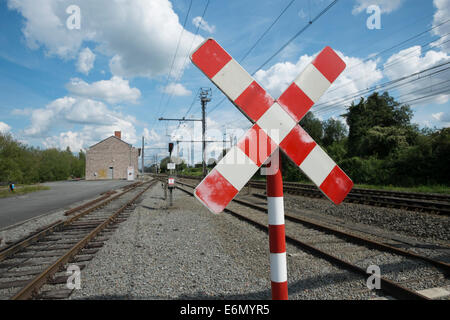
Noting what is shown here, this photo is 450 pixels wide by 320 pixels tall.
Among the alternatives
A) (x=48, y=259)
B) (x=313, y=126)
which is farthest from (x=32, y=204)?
(x=313, y=126)

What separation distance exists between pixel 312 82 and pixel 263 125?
0.44 meters

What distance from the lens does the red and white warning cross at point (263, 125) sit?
1.27m

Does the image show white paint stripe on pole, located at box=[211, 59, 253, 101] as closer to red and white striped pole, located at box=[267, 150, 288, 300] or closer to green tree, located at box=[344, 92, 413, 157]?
red and white striped pole, located at box=[267, 150, 288, 300]

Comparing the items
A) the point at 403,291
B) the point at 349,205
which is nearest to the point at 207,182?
the point at 403,291

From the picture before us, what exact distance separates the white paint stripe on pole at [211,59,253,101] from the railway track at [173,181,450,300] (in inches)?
138

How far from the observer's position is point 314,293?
3.43 metres

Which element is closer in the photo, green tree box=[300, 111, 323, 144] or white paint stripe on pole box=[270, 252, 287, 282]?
white paint stripe on pole box=[270, 252, 287, 282]

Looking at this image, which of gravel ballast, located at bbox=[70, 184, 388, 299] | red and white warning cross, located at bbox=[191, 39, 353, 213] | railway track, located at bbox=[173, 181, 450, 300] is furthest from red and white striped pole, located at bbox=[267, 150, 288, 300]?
railway track, located at bbox=[173, 181, 450, 300]

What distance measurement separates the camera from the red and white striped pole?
1425mm

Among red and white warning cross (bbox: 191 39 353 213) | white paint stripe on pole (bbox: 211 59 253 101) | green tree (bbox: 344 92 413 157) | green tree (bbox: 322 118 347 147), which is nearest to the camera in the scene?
red and white warning cross (bbox: 191 39 353 213)

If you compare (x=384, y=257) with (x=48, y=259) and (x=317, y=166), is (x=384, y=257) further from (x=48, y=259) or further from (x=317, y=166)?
(x=48, y=259)

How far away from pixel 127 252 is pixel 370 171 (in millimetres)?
22975

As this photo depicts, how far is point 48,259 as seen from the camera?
5.11 meters
